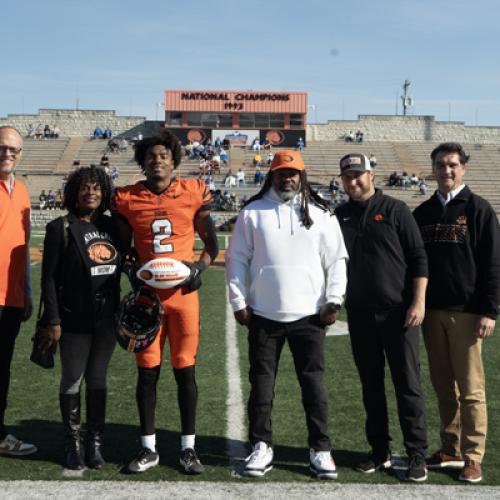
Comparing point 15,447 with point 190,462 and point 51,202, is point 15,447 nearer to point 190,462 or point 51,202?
point 190,462

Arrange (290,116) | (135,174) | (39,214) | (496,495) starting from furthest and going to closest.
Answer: (290,116)
(135,174)
(39,214)
(496,495)

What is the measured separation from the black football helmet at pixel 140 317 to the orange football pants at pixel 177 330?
1.8 inches

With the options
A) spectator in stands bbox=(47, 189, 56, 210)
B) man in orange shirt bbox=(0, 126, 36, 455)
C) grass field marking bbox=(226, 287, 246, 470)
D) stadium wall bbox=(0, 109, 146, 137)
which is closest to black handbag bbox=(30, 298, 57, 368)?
man in orange shirt bbox=(0, 126, 36, 455)

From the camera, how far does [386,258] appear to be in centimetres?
381

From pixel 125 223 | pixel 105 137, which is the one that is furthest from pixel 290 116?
pixel 125 223

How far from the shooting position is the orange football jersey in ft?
12.6

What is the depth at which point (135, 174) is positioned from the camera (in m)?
39.8

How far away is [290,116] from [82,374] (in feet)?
152

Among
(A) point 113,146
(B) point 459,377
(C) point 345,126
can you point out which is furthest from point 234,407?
(C) point 345,126

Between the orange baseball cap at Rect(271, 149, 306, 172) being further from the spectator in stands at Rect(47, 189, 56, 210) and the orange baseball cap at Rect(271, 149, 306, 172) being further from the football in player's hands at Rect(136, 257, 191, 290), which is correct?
the spectator in stands at Rect(47, 189, 56, 210)

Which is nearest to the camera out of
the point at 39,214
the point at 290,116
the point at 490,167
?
the point at 39,214

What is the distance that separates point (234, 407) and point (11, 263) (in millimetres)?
1958

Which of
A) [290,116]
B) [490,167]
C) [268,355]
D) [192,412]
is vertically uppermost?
[290,116]

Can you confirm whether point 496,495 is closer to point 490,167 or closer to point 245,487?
point 245,487
